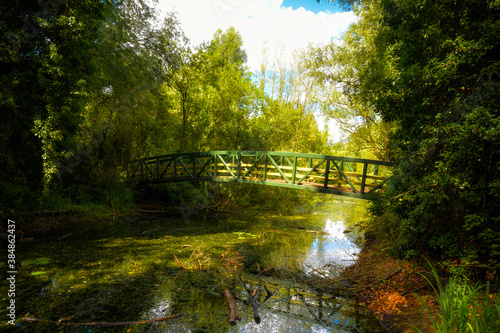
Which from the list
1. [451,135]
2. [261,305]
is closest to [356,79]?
[451,135]

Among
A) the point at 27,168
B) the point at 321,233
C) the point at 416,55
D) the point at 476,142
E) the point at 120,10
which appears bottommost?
the point at 321,233

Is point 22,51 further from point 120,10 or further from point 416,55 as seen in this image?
point 416,55

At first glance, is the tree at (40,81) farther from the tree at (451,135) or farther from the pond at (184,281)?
the tree at (451,135)

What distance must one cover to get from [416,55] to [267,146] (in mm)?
8728

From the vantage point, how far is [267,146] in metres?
13.5

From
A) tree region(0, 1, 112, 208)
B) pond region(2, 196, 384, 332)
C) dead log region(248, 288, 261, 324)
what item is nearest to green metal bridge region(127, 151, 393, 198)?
pond region(2, 196, 384, 332)

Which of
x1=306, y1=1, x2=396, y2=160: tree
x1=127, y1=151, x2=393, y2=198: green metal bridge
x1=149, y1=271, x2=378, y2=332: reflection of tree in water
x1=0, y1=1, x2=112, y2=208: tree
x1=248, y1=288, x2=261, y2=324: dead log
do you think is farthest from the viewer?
x1=306, y1=1, x2=396, y2=160: tree

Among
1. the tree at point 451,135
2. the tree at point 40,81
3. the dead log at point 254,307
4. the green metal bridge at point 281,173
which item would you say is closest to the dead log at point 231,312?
the dead log at point 254,307

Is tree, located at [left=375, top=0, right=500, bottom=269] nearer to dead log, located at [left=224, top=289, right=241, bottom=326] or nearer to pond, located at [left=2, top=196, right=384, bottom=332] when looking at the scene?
pond, located at [left=2, top=196, right=384, bottom=332]

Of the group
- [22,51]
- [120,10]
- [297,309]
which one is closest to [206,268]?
[297,309]

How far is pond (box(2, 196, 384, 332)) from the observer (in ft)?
12.1

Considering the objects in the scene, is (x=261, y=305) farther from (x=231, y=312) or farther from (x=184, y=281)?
(x=184, y=281)

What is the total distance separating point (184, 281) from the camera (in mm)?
5008

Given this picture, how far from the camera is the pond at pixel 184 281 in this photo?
370 centimetres
